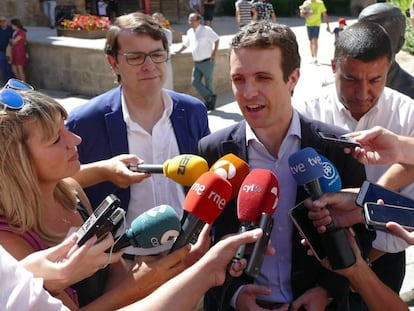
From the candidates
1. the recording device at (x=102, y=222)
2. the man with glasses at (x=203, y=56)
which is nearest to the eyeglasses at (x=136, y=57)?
the recording device at (x=102, y=222)

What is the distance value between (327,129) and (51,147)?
1035mm

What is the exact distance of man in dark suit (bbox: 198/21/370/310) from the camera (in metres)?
2.06

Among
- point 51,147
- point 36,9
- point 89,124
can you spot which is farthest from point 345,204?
point 36,9

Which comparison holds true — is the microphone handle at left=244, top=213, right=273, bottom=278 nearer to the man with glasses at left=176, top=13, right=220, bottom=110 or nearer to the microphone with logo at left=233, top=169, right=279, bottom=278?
the microphone with logo at left=233, top=169, right=279, bottom=278

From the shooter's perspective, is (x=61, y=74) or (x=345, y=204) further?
(x=61, y=74)

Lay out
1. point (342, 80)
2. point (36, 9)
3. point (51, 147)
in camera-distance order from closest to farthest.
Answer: point (51, 147) → point (342, 80) → point (36, 9)

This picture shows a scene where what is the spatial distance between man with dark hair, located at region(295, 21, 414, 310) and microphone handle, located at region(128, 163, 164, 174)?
751 millimetres

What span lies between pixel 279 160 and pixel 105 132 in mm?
1030

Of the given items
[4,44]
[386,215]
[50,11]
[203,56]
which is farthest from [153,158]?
[50,11]

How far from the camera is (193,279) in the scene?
1650 millimetres

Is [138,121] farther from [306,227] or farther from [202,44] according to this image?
[202,44]

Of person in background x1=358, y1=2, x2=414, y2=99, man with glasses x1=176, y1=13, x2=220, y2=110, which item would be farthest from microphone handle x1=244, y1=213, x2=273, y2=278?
man with glasses x1=176, y1=13, x2=220, y2=110

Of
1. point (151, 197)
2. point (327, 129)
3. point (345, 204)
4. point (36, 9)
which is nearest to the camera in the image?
point (345, 204)

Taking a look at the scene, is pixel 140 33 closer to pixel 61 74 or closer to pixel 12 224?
pixel 12 224
